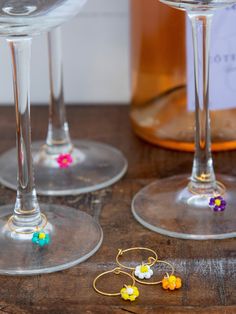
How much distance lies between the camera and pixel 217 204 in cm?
66

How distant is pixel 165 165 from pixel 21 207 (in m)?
0.18

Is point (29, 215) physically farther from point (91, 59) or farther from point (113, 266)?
point (91, 59)

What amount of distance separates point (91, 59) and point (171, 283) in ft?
1.36

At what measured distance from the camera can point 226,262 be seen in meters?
0.59

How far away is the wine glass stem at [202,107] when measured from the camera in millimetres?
645

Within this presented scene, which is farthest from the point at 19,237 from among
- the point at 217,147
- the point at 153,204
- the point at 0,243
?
the point at 217,147

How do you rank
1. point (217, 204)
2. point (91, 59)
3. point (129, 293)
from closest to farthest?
point (129, 293) → point (217, 204) → point (91, 59)

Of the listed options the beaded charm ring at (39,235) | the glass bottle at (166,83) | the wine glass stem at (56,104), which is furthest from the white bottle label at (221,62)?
the beaded charm ring at (39,235)

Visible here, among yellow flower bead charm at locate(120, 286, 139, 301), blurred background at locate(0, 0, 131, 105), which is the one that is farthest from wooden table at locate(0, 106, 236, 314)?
blurred background at locate(0, 0, 131, 105)

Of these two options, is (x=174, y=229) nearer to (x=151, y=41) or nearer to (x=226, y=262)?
(x=226, y=262)

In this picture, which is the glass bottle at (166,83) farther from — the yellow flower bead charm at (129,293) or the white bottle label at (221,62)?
the yellow flower bead charm at (129,293)

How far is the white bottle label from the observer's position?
2.46ft

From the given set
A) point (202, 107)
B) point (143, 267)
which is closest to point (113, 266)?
point (143, 267)

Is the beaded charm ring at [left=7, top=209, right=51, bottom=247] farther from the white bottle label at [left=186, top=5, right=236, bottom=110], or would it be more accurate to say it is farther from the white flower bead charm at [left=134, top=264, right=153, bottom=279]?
the white bottle label at [left=186, top=5, right=236, bottom=110]
